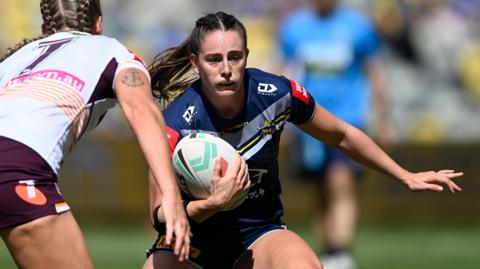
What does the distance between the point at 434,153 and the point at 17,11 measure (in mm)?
7193

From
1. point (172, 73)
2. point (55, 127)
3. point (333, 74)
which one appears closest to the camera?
point (55, 127)

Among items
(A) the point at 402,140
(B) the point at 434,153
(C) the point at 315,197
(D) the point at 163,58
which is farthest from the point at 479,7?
(D) the point at 163,58

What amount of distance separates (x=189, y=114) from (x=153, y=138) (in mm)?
1294

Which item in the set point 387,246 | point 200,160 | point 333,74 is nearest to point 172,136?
point 200,160

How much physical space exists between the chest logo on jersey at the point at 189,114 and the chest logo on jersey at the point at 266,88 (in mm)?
386

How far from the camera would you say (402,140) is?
15.9 m

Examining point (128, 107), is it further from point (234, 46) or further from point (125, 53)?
point (234, 46)

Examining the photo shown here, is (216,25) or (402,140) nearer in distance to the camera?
(216,25)

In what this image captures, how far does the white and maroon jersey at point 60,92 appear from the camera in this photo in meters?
4.50

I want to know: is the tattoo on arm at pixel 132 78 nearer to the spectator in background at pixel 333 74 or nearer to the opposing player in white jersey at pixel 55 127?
the opposing player in white jersey at pixel 55 127

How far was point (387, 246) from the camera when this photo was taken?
12.2 meters

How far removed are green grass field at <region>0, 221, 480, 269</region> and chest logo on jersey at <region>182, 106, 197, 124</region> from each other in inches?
196

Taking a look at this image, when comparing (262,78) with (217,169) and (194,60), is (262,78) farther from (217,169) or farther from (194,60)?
(217,169)

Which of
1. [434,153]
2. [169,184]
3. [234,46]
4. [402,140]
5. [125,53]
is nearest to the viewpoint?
[169,184]
